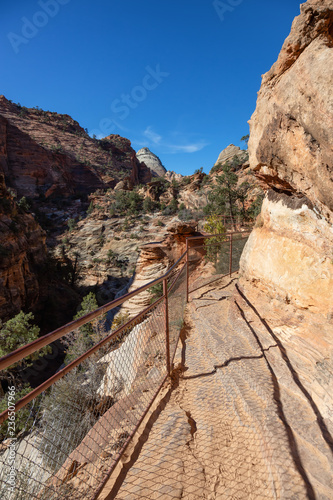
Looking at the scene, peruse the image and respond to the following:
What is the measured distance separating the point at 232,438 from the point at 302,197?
3.42 m

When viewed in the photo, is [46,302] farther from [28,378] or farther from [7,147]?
[7,147]

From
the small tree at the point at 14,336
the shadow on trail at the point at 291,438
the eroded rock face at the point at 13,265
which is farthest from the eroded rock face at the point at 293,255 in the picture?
the eroded rock face at the point at 13,265

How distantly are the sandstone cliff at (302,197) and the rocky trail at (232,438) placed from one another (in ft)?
1.07

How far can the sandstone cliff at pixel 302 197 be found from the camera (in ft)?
8.59

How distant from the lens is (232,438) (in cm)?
225

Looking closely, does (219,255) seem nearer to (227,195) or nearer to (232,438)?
(232,438)

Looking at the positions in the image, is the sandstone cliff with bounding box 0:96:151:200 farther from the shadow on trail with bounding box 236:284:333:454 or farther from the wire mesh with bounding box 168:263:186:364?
the shadow on trail with bounding box 236:284:333:454

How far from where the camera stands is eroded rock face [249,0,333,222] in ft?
8.42

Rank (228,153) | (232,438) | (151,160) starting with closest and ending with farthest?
(232,438)
(228,153)
(151,160)

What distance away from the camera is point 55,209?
4119cm

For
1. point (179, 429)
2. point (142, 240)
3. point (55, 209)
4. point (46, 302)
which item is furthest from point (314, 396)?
point (55, 209)

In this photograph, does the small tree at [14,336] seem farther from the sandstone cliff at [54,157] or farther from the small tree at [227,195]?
the sandstone cliff at [54,157]

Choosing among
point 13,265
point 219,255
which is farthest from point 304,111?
point 13,265

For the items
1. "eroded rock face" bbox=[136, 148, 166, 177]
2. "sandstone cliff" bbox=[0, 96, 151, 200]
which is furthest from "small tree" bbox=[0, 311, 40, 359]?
"eroded rock face" bbox=[136, 148, 166, 177]
